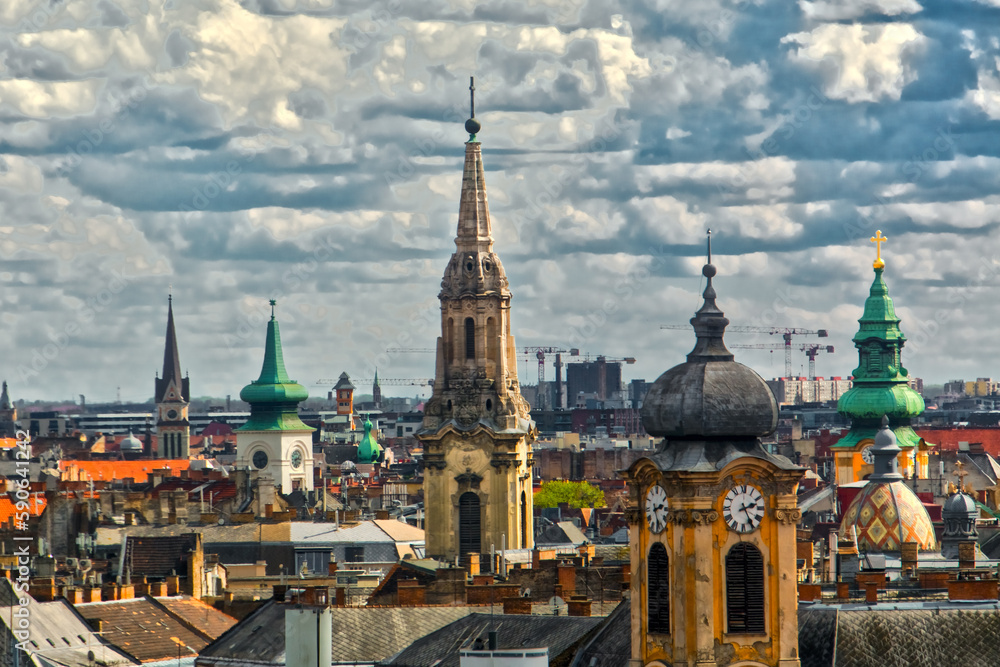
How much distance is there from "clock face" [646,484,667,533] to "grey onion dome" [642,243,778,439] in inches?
51.4

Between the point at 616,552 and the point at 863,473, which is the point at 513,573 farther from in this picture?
the point at 863,473

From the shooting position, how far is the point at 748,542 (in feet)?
190

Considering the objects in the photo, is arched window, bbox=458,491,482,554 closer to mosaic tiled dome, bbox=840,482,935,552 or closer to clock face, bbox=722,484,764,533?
mosaic tiled dome, bbox=840,482,935,552

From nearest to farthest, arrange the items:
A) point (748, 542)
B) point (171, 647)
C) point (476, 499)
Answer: point (748, 542) → point (171, 647) → point (476, 499)

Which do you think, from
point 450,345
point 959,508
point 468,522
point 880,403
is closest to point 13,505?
point 450,345

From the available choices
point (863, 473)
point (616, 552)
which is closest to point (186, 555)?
point (616, 552)

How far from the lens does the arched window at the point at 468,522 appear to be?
141 metres

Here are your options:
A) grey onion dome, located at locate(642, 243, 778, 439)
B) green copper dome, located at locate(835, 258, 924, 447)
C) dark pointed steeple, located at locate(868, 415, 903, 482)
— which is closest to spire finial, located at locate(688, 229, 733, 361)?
grey onion dome, located at locate(642, 243, 778, 439)

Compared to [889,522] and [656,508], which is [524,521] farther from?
[656,508]

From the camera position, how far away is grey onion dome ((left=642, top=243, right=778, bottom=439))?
58406 mm

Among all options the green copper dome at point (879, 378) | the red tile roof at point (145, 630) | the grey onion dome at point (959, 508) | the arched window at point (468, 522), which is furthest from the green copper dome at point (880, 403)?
the red tile roof at point (145, 630)

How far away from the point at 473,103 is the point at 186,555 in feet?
118

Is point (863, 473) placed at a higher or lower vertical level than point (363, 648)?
higher

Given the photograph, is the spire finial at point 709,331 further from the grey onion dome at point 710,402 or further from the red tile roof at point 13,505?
the red tile roof at point 13,505
